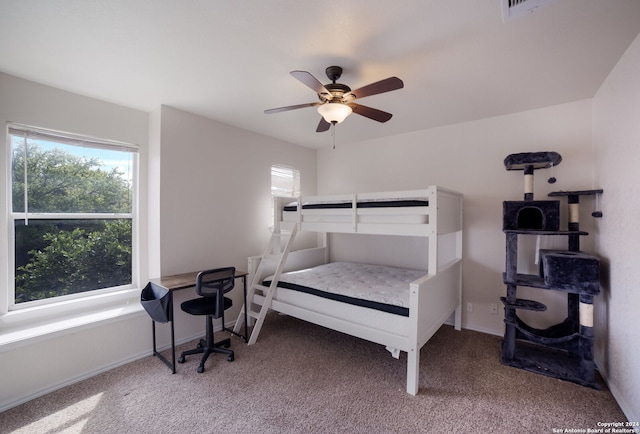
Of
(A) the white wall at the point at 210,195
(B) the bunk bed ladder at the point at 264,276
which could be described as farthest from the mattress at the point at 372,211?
(A) the white wall at the point at 210,195

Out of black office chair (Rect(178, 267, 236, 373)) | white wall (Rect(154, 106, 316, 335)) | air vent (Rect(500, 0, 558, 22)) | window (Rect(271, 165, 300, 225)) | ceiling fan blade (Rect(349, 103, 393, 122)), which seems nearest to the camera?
air vent (Rect(500, 0, 558, 22))

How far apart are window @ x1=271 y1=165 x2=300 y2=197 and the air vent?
122 inches

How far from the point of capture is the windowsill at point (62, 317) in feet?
7.02

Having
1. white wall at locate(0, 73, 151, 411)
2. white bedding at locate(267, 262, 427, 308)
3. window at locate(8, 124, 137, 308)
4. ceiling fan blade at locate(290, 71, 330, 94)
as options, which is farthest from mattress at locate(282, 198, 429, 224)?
white wall at locate(0, 73, 151, 411)

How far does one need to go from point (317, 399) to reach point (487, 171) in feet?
9.59

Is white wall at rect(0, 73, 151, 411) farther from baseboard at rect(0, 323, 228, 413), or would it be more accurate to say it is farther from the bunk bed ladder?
the bunk bed ladder

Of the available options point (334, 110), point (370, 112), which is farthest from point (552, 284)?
point (334, 110)

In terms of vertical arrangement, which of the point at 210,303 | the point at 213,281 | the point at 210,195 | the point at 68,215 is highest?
the point at 210,195

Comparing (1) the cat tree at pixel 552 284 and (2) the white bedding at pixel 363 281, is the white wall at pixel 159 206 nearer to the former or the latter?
(2) the white bedding at pixel 363 281

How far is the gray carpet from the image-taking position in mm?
1839

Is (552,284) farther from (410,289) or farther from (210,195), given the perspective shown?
(210,195)

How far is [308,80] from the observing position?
178 centimetres

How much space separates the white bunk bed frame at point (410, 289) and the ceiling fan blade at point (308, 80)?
1.07 metres

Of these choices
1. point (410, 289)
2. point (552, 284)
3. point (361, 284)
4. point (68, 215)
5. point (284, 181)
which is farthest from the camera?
point (284, 181)
